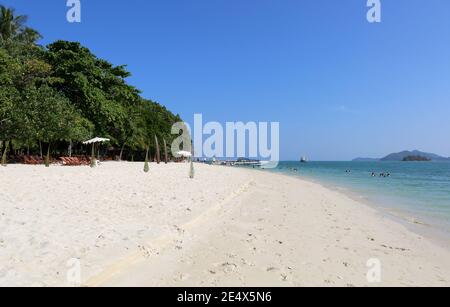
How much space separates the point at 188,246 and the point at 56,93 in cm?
2780

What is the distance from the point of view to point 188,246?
6.57m

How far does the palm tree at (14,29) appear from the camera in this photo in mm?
39344

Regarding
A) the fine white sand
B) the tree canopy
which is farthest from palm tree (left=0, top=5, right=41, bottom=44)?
the fine white sand

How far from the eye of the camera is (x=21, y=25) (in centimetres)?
4194

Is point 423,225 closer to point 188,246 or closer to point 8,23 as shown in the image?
point 188,246

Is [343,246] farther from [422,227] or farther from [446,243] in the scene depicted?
[422,227]

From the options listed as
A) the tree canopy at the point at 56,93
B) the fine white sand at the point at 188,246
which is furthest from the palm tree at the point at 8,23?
the fine white sand at the point at 188,246

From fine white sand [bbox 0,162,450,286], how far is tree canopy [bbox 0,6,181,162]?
16514 mm

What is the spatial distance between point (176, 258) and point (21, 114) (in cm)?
2309

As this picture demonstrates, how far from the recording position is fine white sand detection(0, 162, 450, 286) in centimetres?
484

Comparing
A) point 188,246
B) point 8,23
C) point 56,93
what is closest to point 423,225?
point 188,246

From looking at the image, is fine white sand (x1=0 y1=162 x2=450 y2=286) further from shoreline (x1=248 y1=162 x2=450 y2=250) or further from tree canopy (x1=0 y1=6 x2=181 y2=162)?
tree canopy (x1=0 y1=6 x2=181 y2=162)

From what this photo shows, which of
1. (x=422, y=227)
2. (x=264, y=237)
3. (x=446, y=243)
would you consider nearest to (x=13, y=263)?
(x=264, y=237)

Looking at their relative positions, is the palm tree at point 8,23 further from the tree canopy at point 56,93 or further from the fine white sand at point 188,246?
the fine white sand at point 188,246
